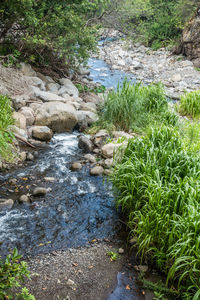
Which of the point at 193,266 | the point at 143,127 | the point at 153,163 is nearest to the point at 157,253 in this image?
the point at 193,266

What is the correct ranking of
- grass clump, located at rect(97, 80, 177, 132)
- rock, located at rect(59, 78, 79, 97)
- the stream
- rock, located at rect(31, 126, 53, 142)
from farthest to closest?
rock, located at rect(59, 78, 79, 97), grass clump, located at rect(97, 80, 177, 132), rock, located at rect(31, 126, 53, 142), the stream

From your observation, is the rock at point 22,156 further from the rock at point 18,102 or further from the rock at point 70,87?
the rock at point 70,87

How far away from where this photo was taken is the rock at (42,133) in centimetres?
580

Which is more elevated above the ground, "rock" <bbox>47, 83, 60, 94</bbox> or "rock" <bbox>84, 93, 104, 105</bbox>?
"rock" <bbox>47, 83, 60, 94</bbox>

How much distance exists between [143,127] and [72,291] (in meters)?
4.31

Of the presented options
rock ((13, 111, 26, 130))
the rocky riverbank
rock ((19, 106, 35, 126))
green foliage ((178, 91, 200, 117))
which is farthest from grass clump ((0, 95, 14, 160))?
the rocky riverbank

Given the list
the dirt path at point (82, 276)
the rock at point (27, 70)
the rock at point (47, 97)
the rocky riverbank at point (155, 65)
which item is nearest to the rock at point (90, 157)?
the dirt path at point (82, 276)

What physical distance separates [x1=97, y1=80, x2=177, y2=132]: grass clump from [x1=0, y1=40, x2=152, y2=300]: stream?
60.2 inches

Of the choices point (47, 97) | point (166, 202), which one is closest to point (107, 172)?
point (166, 202)

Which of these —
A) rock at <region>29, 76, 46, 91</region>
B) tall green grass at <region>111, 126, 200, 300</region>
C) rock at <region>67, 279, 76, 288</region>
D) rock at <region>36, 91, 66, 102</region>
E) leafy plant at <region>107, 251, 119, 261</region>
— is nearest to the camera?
tall green grass at <region>111, 126, 200, 300</region>

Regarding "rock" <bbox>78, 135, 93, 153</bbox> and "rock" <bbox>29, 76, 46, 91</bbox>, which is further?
"rock" <bbox>29, 76, 46, 91</bbox>

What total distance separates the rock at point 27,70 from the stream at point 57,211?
4069 millimetres

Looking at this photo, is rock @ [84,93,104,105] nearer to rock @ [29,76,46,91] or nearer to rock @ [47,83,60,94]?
rock @ [47,83,60,94]

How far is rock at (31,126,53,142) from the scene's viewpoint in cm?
580
